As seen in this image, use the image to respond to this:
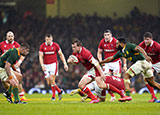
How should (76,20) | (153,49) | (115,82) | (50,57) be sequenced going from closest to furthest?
(115,82) < (153,49) < (50,57) < (76,20)

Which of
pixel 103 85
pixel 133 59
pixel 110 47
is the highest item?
pixel 110 47

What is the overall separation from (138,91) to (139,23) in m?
8.19

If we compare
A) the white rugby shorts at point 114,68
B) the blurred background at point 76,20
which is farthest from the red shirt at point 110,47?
the blurred background at point 76,20

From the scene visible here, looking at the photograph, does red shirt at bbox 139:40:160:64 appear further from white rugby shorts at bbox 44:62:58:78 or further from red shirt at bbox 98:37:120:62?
white rugby shorts at bbox 44:62:58:78

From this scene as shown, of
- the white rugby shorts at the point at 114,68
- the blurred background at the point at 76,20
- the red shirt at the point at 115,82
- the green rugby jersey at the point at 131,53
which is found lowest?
the red shirt at the point at 115,82

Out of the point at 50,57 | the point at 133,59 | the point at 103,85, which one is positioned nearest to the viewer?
the point at 103,85

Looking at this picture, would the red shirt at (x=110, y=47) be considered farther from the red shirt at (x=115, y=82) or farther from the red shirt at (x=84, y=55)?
the red shirt at (x=84, y=55)

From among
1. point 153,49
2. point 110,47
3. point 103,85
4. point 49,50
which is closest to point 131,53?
point 103,85

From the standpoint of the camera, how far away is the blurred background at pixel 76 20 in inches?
1159

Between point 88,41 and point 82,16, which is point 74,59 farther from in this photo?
point 82,16

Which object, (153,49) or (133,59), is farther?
(153,49)

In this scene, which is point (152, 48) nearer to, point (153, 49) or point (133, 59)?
point (153, 49)

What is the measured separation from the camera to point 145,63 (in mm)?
12578

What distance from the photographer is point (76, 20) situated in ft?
102
